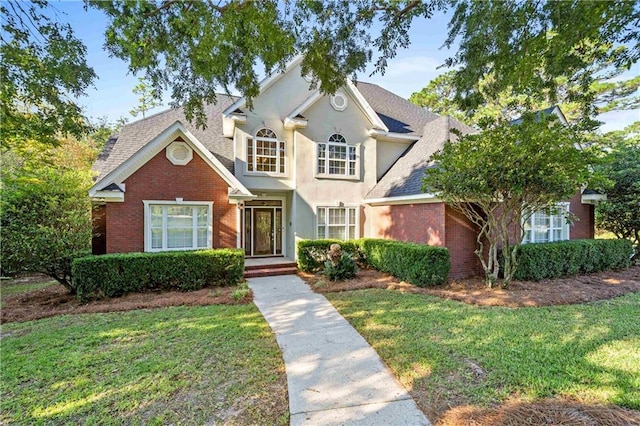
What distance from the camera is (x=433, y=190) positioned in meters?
9.45

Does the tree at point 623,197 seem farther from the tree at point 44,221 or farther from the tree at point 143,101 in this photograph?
the tree at point 143,101

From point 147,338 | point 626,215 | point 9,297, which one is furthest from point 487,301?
point 9,297

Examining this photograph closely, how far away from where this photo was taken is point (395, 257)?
35.2ft

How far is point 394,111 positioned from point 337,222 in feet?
26.6

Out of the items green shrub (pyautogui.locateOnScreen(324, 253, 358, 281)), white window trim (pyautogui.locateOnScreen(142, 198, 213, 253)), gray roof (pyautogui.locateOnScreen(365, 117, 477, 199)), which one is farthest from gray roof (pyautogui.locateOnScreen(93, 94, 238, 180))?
gray roof (pyautogui.locateOnScreen(365, 117, 477, 199))

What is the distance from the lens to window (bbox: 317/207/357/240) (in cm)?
1409

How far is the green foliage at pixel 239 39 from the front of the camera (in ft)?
18.0

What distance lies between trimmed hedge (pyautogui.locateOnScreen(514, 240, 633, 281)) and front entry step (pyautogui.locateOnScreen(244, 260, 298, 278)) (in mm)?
8478

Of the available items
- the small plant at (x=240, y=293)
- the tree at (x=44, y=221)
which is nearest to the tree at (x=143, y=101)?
the tree at (x=44, y=221)

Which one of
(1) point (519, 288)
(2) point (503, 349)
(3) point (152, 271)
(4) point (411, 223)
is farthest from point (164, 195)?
(1) point (519, 288)

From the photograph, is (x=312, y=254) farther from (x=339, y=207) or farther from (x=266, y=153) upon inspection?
(x=266, y=153)

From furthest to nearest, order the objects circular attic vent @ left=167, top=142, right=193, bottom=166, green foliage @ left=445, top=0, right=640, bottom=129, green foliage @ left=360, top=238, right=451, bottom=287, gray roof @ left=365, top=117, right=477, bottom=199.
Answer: gray roof @ left=365, top=117, right=477, bottom=199 < circular attic vent @ left=167, top=142, right=193, bottom=166 < green foliage @ left=360, top=238, right=451, bottom=287 < green foliage @ left=445, top=0, right=640, bottom=129

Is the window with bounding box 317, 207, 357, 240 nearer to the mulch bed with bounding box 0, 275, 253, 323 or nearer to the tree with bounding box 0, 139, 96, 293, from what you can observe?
the mulch bed with bounding box 0, 275, 253, 323

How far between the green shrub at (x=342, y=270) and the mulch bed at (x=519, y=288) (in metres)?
0.28
